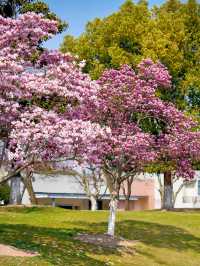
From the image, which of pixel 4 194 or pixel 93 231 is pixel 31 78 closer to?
pixel 93 231

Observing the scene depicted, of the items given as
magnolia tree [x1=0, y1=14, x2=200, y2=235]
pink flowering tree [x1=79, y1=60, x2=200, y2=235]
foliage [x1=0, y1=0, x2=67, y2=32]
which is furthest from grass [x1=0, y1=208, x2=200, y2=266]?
foliage [x1=0, y1=0, x2=67, y2=32]

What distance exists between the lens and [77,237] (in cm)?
2875

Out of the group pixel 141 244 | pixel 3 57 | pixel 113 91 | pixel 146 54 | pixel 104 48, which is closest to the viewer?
pixel 3 57

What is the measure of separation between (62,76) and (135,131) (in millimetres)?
8202

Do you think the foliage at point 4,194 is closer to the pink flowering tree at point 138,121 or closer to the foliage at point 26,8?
the foliage at point 26,8

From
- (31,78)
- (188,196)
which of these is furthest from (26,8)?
(188,196)

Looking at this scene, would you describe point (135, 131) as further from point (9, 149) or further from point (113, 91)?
point (9, 149)

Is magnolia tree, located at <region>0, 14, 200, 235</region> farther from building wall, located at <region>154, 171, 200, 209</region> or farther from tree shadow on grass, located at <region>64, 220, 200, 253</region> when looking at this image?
building wall, located at <region>154, 171, 200, 209</region>

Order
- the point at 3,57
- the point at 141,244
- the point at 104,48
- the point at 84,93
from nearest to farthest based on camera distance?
the point at 3,57 → the point at 84,93 → the point at 141,244 → the point at 104,48

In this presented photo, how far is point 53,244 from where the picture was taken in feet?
83.5

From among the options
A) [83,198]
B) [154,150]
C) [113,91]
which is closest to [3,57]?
[113,91]

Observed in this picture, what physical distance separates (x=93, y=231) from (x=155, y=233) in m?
3.94

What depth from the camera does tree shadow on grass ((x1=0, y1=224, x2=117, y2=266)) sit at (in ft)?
73.8

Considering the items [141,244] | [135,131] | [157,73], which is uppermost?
[157,73]
